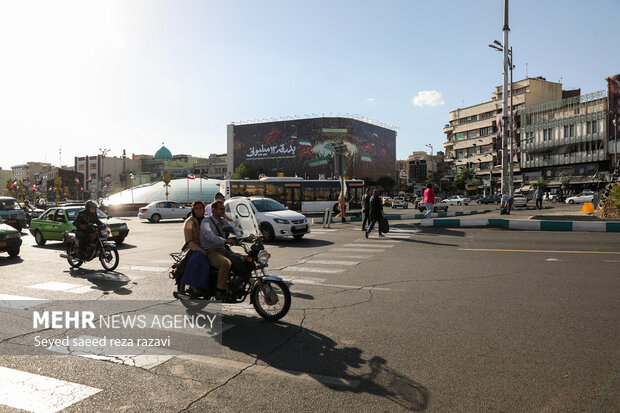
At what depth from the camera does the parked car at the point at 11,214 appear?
19.3m

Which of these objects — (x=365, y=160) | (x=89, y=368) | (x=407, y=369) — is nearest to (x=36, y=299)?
(x=89, y=368)

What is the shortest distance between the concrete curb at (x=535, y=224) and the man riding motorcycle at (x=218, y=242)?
13.5 meters

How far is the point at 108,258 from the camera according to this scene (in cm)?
937

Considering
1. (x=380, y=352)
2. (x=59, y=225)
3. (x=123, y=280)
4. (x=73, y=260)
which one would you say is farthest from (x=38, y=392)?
(x=59, y=225)

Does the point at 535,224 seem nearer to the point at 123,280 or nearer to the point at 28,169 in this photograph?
the point at 123,280

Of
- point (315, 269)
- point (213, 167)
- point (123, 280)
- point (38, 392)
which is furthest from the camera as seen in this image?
point (213, 167)

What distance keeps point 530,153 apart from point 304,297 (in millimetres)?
73168

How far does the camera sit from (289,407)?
309 centimetres

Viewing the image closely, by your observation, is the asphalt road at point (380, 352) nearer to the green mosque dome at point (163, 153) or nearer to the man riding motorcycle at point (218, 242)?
the man riding motorcycle at point (218, 242)

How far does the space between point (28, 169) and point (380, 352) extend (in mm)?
215079

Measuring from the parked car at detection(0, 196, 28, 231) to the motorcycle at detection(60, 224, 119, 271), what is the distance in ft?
41.2

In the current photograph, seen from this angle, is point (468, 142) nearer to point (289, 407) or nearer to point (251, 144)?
point (251, 144)

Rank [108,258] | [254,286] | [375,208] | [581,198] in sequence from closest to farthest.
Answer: [254,286] < [108,258] < [375,208] < [581,198]

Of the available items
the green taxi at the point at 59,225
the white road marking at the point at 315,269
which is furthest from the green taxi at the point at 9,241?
the white road marking at the point at 315,269
